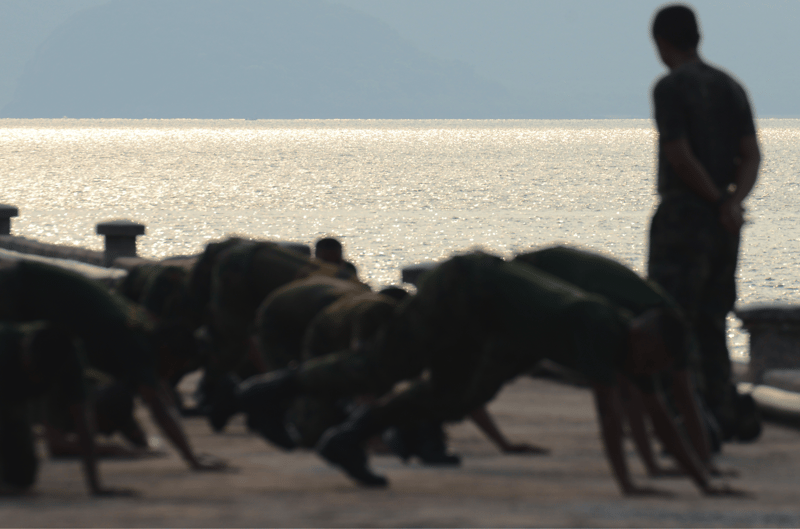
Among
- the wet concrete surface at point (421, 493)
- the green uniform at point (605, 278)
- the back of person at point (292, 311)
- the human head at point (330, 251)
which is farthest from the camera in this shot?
the human head at point (330, 251)

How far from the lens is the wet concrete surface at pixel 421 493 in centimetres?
452

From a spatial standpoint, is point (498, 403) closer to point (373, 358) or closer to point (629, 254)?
point (373, 358)

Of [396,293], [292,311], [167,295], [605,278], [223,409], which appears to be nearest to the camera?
[605,278]

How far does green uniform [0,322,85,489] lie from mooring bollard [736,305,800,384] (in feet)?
16.6

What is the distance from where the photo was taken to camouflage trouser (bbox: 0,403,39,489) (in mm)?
5203

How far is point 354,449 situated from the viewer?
17.5 feet

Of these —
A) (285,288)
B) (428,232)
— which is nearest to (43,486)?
(285,288)

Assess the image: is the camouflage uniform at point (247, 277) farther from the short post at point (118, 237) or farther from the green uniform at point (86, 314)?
the short post at point (118, 237)

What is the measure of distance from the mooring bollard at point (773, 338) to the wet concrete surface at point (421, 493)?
1320mm

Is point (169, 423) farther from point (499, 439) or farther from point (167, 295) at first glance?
point (167, 295)

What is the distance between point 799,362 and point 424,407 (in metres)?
4.02

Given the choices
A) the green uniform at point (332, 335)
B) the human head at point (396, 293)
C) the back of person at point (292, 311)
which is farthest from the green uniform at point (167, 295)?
the human head at point (396, 293)

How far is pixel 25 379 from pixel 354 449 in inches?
59.2

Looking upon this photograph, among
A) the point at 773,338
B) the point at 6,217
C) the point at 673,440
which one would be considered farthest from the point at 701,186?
the point at 6,217
